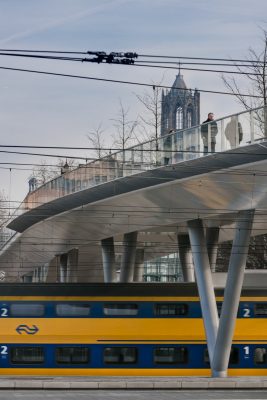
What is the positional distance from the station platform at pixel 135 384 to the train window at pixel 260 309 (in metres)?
2.65

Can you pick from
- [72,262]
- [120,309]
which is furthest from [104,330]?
[72,262]

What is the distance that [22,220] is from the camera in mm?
41688

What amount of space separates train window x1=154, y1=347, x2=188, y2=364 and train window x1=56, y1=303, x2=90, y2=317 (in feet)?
8.45

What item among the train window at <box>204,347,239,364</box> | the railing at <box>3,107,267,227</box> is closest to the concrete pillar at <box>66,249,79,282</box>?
the railing at <box>3,107,267,227</box>

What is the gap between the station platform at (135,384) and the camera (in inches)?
1058

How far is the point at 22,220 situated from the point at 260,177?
18042 millimetres

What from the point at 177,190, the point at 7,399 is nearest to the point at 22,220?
the point at 177,190

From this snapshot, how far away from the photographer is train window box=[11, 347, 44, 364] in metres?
29.6

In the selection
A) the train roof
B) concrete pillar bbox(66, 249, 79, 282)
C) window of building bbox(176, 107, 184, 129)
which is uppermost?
window of building bbox(176, 107, 184, 129)

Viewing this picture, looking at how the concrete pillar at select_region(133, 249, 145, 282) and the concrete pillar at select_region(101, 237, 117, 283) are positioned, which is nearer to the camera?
the concrete pillar at select_region(101, 237, 117, 283)

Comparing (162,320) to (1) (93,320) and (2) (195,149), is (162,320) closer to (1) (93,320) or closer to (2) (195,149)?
(1) (93,320)

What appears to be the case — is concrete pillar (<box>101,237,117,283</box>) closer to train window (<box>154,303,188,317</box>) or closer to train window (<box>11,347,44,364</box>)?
train window (<box>154,303,188,317</box>)

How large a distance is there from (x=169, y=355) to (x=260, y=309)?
3241mm

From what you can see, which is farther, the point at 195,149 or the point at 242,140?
the point at 195,149
